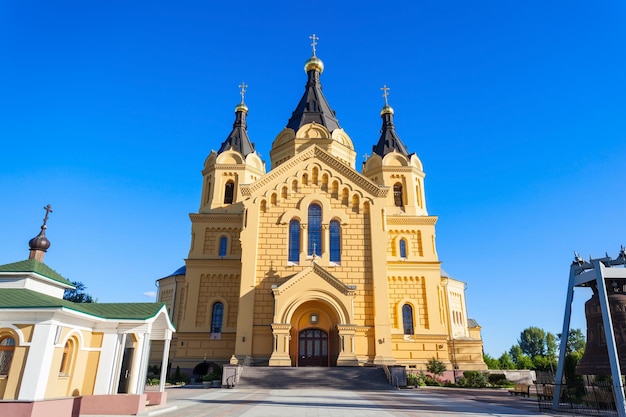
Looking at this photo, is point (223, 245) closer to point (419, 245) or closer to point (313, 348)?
point (313, 348)

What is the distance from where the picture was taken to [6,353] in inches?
383

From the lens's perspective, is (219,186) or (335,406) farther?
(219,186)

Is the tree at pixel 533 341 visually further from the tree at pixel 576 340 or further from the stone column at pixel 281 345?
the stone column at pixel 281 345

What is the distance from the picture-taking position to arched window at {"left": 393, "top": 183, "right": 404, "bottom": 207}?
3134cm

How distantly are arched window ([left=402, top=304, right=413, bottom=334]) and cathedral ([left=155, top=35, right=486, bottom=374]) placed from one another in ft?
0.22

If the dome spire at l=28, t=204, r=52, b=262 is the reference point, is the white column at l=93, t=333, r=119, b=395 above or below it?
below

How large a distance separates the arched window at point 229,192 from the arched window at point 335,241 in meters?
9.54

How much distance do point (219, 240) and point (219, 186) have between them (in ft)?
15.0

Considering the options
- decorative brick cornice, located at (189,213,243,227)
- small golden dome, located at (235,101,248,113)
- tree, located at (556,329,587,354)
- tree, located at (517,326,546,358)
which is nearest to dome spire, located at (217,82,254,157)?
small golden dome, located at (235,101,248,113)

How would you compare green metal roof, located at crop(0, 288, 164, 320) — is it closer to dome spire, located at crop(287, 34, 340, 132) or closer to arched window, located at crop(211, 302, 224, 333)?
arched window, located at crop(211, 302, 224, 333)

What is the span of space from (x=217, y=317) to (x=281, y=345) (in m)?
7.44

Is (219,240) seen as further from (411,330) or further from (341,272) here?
(411,330)

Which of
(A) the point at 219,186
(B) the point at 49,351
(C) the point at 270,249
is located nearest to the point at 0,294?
(B) the point at 49,351

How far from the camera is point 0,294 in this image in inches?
415
